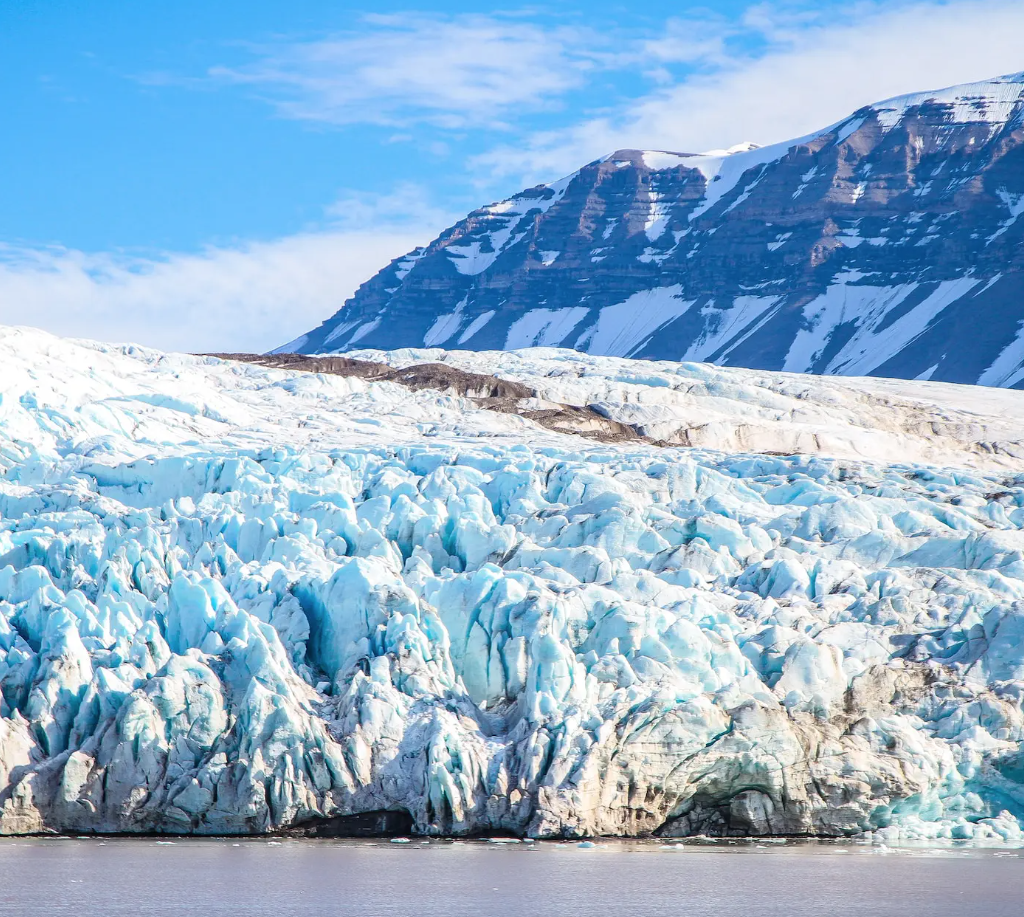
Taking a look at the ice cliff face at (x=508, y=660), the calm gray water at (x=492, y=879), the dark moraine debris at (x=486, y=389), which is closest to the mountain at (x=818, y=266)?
the dark moraine debris at (x=486, y=389)

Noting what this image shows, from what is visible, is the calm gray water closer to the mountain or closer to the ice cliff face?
the ice cliff face

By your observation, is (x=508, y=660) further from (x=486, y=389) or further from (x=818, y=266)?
(x=818, y=266)

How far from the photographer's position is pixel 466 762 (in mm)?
24234

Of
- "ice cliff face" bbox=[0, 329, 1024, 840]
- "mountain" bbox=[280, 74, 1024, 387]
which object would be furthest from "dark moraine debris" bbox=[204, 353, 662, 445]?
"mountain" bbox=[280, 74, 1024, 387]

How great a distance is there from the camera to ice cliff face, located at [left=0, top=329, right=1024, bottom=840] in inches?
963

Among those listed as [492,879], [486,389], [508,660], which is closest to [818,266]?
[486,389]

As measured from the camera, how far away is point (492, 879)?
21.6 m

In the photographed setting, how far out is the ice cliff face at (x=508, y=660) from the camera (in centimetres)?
2445

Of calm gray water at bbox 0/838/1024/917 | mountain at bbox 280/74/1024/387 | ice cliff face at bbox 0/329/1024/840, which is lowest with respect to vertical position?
calm gray water at bbox 0/838/1024/917

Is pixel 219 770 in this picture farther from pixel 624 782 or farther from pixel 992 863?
pixel 992 863

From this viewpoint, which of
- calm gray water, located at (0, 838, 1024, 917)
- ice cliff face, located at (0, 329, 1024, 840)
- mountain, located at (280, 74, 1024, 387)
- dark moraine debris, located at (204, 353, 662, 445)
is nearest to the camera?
calm gray water, located at (0, 838, 1024, 917)

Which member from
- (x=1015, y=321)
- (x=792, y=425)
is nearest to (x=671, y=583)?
(x=792, y=425)

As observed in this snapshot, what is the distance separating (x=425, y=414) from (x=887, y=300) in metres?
124

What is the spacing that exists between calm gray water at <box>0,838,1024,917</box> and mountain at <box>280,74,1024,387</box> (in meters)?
124
